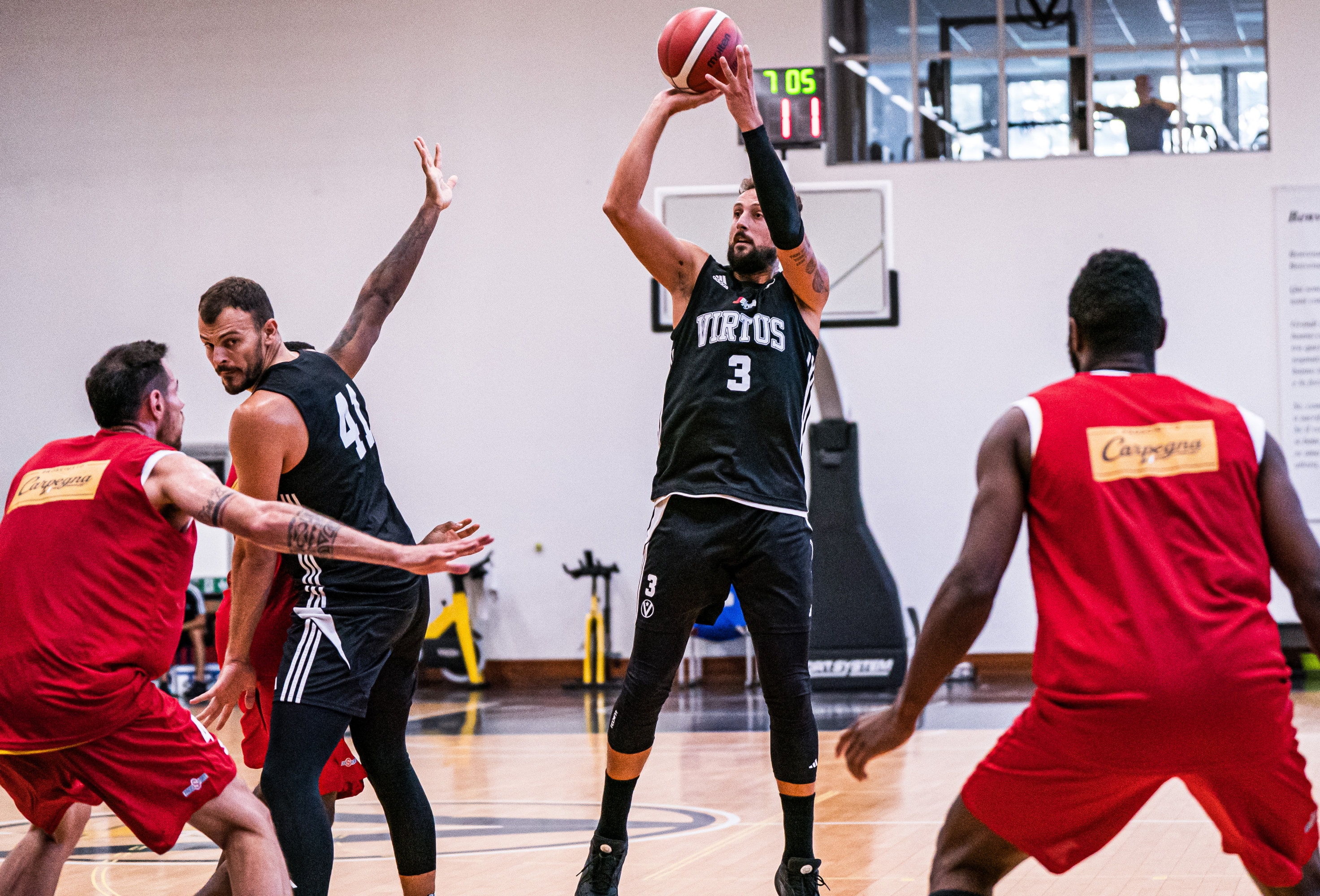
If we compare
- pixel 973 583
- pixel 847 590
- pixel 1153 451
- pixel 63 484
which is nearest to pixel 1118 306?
pixel 1153 451

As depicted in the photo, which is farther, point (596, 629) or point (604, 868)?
point (596, 629)

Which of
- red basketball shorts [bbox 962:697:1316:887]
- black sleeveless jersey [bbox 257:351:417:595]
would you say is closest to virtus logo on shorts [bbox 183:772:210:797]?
black sleeveless jersey [bbox 257:351:417:595]

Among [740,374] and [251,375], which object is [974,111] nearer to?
[740,374]

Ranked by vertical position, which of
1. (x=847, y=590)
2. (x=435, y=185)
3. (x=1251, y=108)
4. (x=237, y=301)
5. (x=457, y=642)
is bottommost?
(x=457, y=642)

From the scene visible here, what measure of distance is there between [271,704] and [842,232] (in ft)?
26.2

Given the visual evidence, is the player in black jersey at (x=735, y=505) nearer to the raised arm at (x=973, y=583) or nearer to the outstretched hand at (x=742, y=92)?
the outstretched hand at (x=742, y=92)

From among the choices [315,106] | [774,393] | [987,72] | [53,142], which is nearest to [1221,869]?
[774,393]

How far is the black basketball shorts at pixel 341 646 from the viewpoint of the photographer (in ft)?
10.8

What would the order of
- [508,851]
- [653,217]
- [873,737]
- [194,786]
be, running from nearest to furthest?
[873,737], [194,786], [653,217], [508,851]

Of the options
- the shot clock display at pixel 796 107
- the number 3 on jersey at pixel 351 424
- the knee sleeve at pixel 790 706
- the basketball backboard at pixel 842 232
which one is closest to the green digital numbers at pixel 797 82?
the shot clock display at pixel 796 107

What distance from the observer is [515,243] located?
1314 centimetres

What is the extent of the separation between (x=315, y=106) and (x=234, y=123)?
845 millimetres

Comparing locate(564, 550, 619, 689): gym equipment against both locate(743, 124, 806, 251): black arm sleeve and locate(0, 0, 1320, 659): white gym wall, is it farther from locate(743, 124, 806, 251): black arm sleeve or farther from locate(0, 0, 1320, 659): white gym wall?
locate(743, 124, 806, 251): black arm sleeve

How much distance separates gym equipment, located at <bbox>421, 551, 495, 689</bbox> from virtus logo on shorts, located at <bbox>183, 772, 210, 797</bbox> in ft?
31.0
